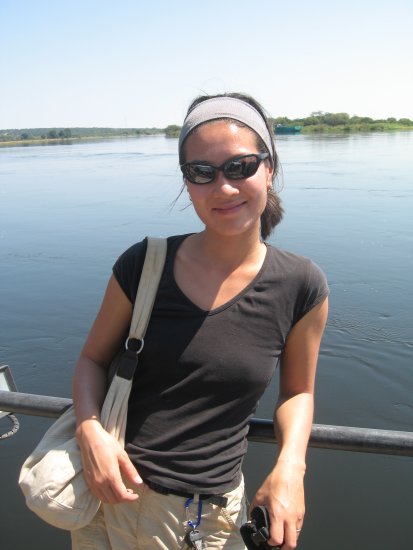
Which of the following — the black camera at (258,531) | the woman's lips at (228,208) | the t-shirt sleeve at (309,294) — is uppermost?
the woman's lips at (228,208)

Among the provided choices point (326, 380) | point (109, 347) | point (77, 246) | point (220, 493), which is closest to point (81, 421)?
point (109, 347)

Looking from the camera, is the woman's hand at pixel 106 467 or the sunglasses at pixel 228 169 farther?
the sunglasses at pixel 228 169

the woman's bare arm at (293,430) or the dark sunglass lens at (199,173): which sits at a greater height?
the dark sunglass lens at (199,173)

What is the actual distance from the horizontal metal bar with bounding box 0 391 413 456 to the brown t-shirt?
0.37ft

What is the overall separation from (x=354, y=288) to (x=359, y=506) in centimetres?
606

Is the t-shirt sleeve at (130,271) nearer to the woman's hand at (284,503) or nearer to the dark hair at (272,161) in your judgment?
the dark hair at (272,161)

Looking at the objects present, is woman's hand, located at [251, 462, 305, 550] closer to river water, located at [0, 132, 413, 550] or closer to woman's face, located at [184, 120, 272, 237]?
woman's face, located at [184, 120, 272, 237]

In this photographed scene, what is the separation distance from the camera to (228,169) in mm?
1681

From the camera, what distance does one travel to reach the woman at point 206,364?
5.41 ft

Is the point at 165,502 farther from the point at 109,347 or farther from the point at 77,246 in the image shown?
the point at 77,246

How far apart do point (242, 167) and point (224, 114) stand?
0.60ft

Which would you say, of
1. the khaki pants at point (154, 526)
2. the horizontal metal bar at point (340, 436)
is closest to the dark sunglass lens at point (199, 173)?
the horizontal metal bar at point (340, 436)

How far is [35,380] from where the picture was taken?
8.36 metres

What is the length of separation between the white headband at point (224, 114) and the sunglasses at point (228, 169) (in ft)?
0.36
